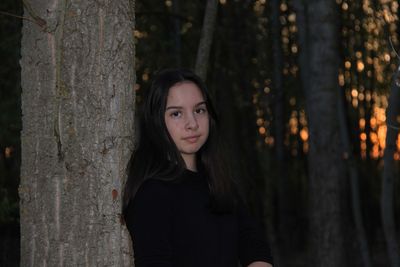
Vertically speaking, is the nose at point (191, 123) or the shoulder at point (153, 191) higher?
the nose at point (191, 123)

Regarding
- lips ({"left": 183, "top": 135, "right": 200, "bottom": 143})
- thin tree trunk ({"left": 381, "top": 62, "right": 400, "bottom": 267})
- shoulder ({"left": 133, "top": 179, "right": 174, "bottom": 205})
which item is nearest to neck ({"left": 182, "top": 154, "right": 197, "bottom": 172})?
A: lips ({"left": 183, "top": 135, "right": 200, "bottom": 143})

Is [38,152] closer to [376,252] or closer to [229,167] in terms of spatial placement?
[229,167]

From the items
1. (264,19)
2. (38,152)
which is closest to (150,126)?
(38,152)

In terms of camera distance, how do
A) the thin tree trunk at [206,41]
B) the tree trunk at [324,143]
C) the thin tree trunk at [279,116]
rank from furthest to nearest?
the thin tree trunk at [279,116] < the tree trunk at [324,143] < the thin tree trunk at [206,41]

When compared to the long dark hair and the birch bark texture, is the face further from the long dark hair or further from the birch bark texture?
the birch bark texture

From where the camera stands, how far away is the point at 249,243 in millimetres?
3406

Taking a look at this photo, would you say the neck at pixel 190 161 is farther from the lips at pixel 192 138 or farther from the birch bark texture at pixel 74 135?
the birch bark texture at pixel 74 135

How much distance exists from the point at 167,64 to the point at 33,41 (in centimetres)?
756

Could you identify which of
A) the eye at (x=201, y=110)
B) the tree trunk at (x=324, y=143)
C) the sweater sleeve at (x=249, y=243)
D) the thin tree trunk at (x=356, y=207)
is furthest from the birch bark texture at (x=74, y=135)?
the thin tree trunk at (x=356, y=207)

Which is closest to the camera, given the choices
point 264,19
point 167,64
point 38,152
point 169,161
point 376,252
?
point 38,152

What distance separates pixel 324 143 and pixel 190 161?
189 inches

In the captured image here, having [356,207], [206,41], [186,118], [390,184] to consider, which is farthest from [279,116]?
[186,118]

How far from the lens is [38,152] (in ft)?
9.55

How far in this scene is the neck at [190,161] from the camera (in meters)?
3.31
